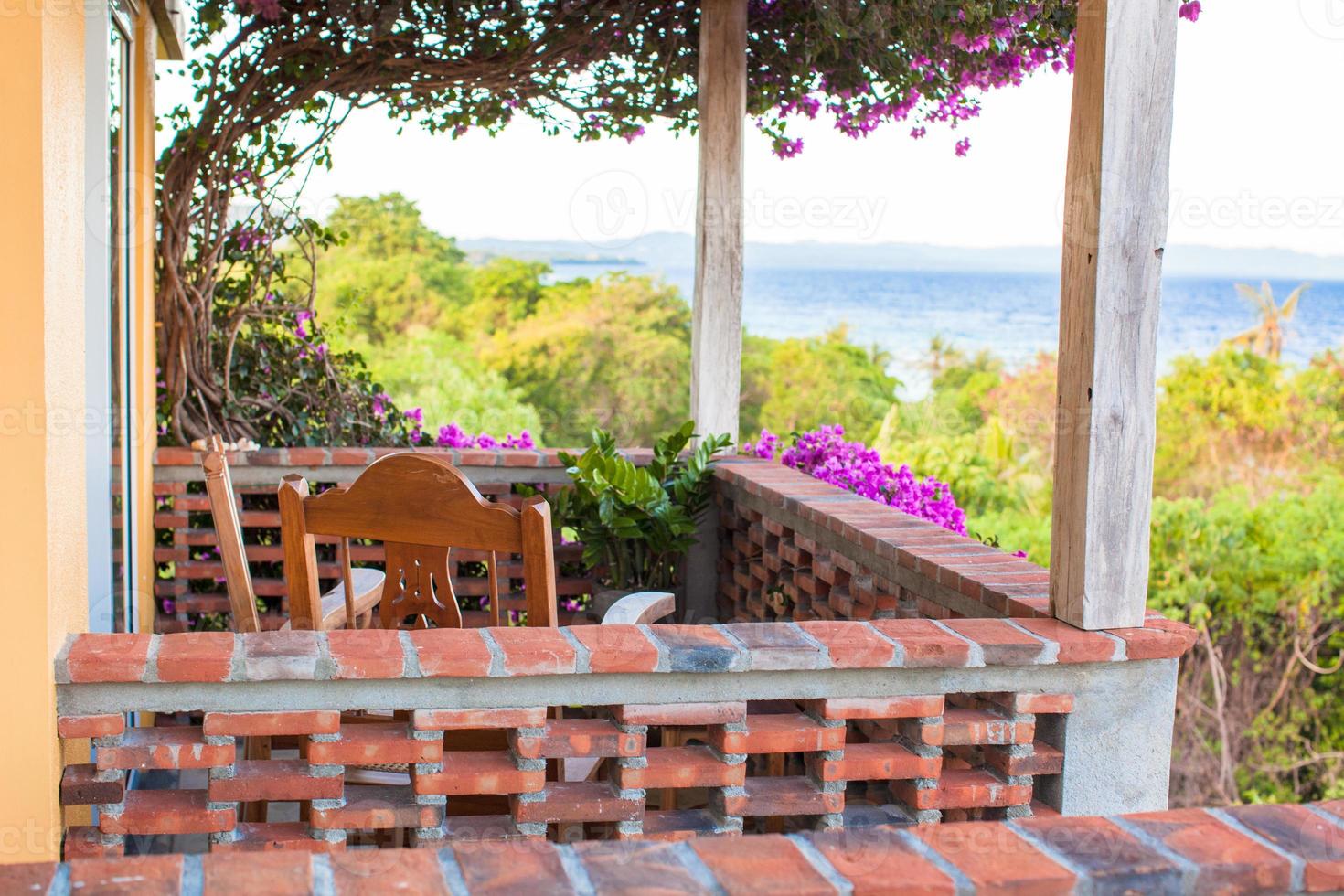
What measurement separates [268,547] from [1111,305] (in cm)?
267

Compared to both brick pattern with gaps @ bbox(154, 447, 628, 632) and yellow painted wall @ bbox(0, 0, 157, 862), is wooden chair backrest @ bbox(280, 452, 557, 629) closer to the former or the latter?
yellow painted wall @ bbox(0, 0, 157, 862)

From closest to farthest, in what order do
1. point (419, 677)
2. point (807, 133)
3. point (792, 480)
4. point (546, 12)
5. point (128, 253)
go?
point (419, 677) < point (128, 253) < point (792, 480) < point (546, 12) < point (807, 133)

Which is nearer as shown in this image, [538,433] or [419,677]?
[419,677]

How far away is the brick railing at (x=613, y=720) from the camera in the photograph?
1.82 metres

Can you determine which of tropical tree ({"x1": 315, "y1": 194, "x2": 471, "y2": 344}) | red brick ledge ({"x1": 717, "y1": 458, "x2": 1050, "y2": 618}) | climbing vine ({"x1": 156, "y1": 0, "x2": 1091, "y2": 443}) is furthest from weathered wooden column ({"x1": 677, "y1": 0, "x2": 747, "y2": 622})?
tropical tree ({"x1": 315, "y1": 194, "x2": 471, "y2": 344})

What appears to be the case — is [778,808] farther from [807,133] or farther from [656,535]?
[807,133]

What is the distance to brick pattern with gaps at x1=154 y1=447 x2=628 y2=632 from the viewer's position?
378cm

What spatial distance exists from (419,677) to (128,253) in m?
2.08

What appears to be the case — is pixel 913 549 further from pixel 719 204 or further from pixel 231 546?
pixel 719 204

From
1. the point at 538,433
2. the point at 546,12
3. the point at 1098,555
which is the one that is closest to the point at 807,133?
the point at 538,433

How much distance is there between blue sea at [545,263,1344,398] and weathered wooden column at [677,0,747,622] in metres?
21.7

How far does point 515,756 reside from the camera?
1.87 metres

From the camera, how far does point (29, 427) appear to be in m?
1.78

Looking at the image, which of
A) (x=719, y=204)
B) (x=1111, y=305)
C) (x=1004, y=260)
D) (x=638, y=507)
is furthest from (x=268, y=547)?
(x=1004, y=260)
